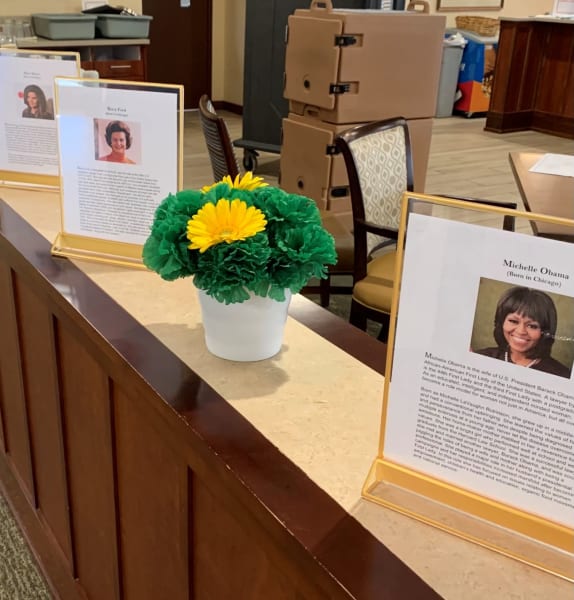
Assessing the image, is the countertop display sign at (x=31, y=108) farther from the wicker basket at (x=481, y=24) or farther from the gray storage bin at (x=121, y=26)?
the wicker basket at (x=481, y=24)

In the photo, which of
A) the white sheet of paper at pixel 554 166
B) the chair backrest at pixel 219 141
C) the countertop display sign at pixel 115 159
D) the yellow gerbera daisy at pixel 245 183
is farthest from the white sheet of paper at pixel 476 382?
the white sheet of paper at pixel 554 166

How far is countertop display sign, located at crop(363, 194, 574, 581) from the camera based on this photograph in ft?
2.08

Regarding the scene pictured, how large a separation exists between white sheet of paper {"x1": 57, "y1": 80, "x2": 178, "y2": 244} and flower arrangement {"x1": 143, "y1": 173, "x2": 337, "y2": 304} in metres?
0.26

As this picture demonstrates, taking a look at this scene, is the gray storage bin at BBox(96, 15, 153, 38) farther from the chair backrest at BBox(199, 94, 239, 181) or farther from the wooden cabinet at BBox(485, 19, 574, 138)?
the wooden cabinet at BBox(485, 19, 574, 138)

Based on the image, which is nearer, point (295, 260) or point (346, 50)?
point (295, 260)

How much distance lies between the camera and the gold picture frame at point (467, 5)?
28.8 ft

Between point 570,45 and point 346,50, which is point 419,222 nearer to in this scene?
point 346,50

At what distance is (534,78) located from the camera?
25.1 feet

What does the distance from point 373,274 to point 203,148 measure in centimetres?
437

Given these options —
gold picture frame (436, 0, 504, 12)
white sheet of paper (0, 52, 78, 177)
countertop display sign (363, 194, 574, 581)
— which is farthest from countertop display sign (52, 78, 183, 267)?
gold picture frame (436, 0, 504, 12)

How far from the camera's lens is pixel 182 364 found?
101cm

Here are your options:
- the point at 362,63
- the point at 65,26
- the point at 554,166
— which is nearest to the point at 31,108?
the point at 554,166

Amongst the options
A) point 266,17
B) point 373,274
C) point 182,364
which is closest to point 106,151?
point 182,364

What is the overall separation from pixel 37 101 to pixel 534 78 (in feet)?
23.2
